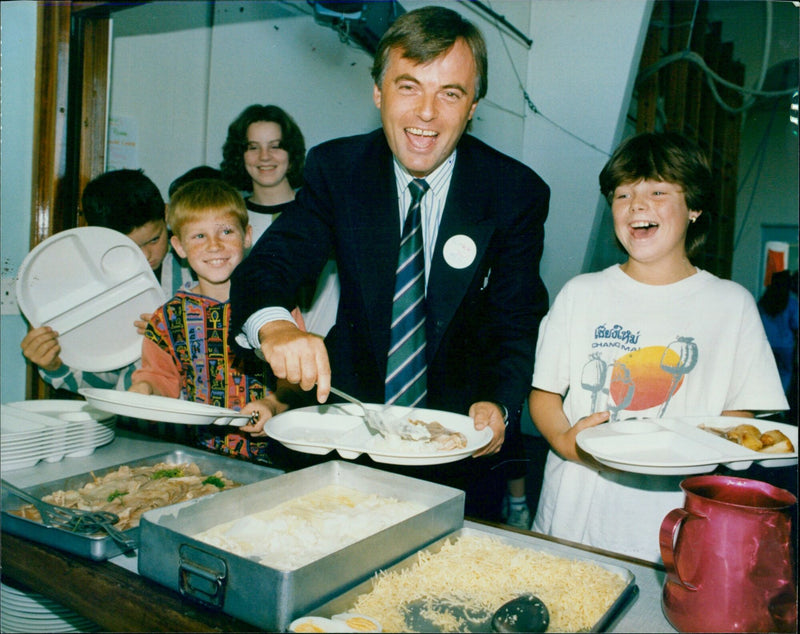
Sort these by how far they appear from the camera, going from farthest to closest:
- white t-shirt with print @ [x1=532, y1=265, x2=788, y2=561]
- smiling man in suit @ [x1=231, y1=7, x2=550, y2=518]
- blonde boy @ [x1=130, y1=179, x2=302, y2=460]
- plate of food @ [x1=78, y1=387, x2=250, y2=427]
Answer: blonde boy @ [x1=130, y1=179, x2=302, y2=460] → smiling man in suit @ [x1=231, y1=7, x2=550, y2=518] → white t-shirt with print @ [x1=532, y1=265, x2=788, y2=561] → plate of food @ [x1=78, y1=387, x2=250, y2=427]

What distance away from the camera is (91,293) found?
2.07 metres

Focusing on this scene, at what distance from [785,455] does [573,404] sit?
1.88ft

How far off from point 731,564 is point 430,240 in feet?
3.58

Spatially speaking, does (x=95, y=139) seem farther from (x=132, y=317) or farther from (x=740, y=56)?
(x=740, y=56)

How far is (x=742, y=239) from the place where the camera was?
5.49 metres

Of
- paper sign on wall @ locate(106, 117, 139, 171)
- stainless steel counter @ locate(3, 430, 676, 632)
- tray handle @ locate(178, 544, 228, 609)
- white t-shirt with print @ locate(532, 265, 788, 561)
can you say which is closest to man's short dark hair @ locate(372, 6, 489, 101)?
white t-shirt with print @ locate(532, 265, 788, 561)

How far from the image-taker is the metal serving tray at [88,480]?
1.01 metres

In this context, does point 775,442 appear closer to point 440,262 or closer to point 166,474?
point 440,262

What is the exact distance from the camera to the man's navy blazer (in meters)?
1.61

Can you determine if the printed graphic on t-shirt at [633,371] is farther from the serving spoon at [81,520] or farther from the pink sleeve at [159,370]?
the pink sleeve at [159,370]

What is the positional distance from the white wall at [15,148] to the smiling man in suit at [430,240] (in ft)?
3.54

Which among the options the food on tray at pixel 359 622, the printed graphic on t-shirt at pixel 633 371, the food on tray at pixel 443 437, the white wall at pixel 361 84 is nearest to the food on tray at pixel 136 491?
the food on tray at pixel 443 437

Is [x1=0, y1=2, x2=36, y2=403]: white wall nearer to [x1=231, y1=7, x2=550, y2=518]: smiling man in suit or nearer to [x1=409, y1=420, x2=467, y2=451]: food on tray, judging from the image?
[x1=231, y1=7, x2=550, y2=518]: smiling man in suit

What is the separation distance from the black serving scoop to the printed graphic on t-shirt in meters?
0.71
